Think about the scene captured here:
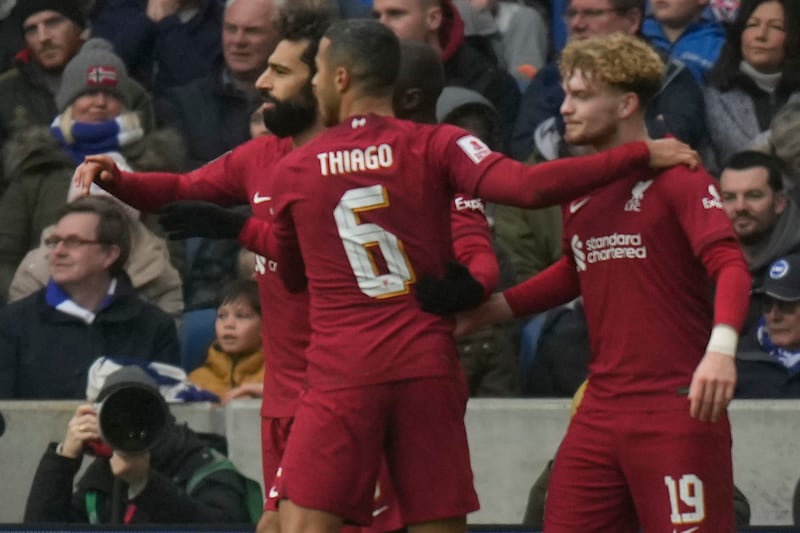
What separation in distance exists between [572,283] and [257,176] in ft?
3.85

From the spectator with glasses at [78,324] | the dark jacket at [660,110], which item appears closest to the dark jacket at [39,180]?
the spectator with glasses at [78,324]

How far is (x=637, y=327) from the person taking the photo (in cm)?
643

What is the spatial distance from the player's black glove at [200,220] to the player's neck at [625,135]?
1186 mm

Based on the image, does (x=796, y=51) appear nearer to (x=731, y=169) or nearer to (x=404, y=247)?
(x=731, y=169)

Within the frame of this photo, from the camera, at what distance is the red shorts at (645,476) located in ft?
20.8

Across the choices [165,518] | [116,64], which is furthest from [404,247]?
[116,64]

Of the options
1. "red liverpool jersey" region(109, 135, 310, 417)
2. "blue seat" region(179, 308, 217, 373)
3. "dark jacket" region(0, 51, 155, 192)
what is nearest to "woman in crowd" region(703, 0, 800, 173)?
"blue seat" region(179, 308, 217, 373)

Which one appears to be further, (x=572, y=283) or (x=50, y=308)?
(x=50, y=308)

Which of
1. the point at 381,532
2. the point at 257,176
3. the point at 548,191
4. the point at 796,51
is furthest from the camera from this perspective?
the point at 796,51

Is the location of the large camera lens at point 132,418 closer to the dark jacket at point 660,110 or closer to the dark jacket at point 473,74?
the dark jacket at point 660,110

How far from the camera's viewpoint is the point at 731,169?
905 cm

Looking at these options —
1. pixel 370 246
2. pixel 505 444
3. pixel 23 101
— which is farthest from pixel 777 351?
pixel 23 101

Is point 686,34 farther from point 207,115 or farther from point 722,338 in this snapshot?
point 722,338

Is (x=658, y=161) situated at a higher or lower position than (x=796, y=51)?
lower
